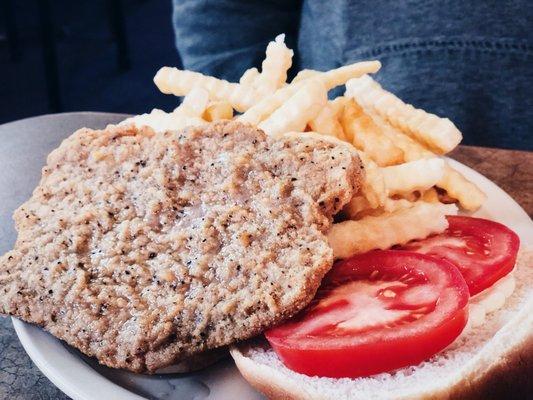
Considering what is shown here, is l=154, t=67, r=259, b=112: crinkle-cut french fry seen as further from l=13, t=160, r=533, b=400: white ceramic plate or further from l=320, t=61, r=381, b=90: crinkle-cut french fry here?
l=13, t=160, r=533, b=400: white ceramic plate

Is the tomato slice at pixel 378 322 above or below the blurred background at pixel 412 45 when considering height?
below

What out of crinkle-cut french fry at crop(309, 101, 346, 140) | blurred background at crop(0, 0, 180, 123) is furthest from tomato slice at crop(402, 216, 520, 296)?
blurred background at crop(0, 0, 180, 123)

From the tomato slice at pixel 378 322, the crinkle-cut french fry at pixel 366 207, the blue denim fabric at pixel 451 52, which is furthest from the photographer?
the blue denim fabric at pixel 451 52

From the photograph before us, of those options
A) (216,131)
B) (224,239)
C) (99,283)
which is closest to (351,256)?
(224,239)

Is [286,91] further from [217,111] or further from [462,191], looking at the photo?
[462,191]

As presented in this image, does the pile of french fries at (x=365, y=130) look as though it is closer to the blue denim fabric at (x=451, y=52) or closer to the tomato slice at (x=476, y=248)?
the tomato slice at (x=476, y=248)

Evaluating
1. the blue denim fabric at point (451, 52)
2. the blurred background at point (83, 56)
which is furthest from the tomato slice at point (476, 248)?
the blurred background at point (83, 56)
